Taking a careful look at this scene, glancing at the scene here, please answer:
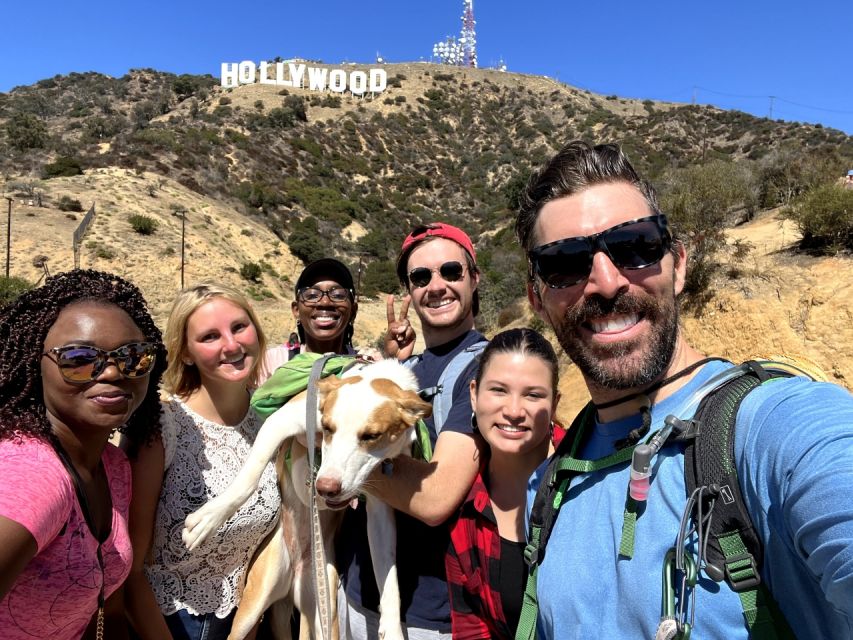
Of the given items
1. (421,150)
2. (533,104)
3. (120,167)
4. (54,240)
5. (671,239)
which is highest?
(533,104)

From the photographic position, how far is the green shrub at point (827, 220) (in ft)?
32.2

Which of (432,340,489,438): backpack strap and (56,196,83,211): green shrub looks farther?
(56,196,83,211): green shrub

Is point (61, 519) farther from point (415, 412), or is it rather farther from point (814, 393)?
point (814, 393)

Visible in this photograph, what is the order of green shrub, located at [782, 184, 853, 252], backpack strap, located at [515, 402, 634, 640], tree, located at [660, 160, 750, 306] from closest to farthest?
backpack strap, located at [515, 402, 634, 640] → green shrub, located at [782, 184, 853, 252] → tree, located at [660, 160, 750, 306]

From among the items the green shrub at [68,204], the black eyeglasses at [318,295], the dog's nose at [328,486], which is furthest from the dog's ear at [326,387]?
the green shrub at [68,204]

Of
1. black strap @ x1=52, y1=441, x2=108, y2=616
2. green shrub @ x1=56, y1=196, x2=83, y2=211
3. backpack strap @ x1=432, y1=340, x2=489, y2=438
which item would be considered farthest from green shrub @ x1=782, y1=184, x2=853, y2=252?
green shrub @ x1=56, y1=196, x2=83, y2=211

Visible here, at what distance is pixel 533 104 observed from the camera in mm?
71438

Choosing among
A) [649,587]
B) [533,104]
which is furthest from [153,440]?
[533,104]

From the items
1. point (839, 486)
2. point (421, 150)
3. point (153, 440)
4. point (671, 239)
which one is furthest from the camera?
point (421, 150)

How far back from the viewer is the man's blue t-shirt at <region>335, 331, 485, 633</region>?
2.63 meters

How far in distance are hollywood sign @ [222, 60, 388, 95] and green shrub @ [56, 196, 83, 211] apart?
1941 inches

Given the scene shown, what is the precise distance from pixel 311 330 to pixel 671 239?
2803 mm

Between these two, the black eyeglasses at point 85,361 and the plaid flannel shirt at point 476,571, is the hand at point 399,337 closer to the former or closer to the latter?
the plaid flannel shirt at point 476,571

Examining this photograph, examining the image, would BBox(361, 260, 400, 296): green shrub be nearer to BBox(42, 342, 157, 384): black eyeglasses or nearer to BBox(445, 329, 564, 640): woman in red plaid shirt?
BBox(445, 329, 564, 640): woman in red plaid shirt
